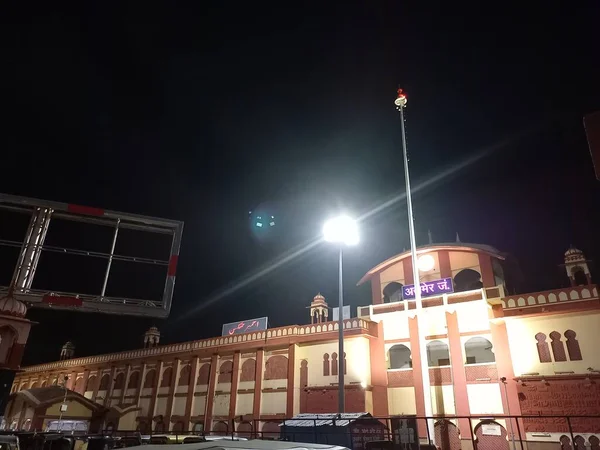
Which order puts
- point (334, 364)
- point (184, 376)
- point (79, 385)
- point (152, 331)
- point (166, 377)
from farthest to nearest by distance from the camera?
point (152, 331), point (79, 385), point (166, 377), point (184, 376), point (334, 364)

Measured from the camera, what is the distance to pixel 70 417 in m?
31.6

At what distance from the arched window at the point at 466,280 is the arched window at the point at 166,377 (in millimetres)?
24637

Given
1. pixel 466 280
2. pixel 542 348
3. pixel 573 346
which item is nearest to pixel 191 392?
pixel 466 280

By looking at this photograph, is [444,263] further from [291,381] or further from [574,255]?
[291,381]

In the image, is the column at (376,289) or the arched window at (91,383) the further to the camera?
the arched window at (91,383)

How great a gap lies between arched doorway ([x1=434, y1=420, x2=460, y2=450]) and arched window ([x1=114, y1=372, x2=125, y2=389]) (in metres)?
29.5

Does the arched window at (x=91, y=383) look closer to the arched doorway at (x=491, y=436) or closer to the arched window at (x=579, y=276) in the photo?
the arched doorway at (x=491, y=436)

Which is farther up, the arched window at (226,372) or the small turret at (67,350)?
the small turret at (67,350)

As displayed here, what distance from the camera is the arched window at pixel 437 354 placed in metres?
24.8

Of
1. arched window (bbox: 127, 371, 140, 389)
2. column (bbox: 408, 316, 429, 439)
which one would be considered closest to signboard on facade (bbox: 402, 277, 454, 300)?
column (bbox: 408, 316, 429, 439)

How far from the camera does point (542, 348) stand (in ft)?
69.3

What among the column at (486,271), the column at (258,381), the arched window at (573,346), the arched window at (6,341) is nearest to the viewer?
the arched window at (6,341)

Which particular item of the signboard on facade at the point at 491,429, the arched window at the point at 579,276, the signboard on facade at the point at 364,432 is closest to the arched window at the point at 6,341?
the signboard on facade at the point at 364,432

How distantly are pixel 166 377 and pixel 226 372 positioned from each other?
7589 mm
